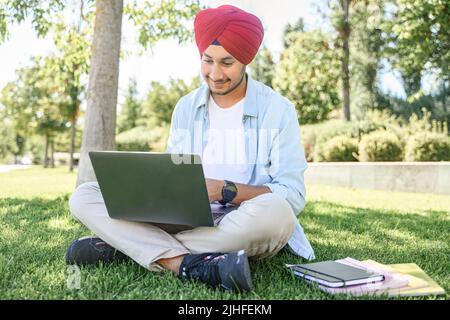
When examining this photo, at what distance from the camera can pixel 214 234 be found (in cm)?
231

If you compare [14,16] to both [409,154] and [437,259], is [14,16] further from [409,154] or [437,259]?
[409,154]

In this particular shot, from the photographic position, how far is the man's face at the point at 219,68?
2760 mm

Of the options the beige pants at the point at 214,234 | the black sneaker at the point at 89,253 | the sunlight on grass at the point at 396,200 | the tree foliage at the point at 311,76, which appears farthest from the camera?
the tree foliage at the point at 311,76

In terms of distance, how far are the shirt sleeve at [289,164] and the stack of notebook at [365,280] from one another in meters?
0.36

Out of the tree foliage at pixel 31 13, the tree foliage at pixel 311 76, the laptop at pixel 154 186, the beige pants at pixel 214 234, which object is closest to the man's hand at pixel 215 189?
the beige pants at pixel 214 234

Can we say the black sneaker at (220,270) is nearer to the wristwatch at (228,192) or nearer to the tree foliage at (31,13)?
the wristwatch at (228,192)

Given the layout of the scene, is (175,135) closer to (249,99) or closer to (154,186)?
(249,99)

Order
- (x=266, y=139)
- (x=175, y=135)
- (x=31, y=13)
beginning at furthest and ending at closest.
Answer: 1. (x=31, y=13)
2. (x=175, y=135)
3. (x=266, y=139)

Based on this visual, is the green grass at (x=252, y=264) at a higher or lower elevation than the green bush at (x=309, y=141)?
lower

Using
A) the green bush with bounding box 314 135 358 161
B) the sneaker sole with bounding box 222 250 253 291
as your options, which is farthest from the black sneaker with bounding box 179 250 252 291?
the green bush with bounding box 314 135 358 161

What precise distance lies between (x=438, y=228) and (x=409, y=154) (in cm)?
540

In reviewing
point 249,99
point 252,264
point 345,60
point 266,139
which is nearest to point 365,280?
point 252,264

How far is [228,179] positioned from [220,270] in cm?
76

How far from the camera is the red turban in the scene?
2.74 meters
